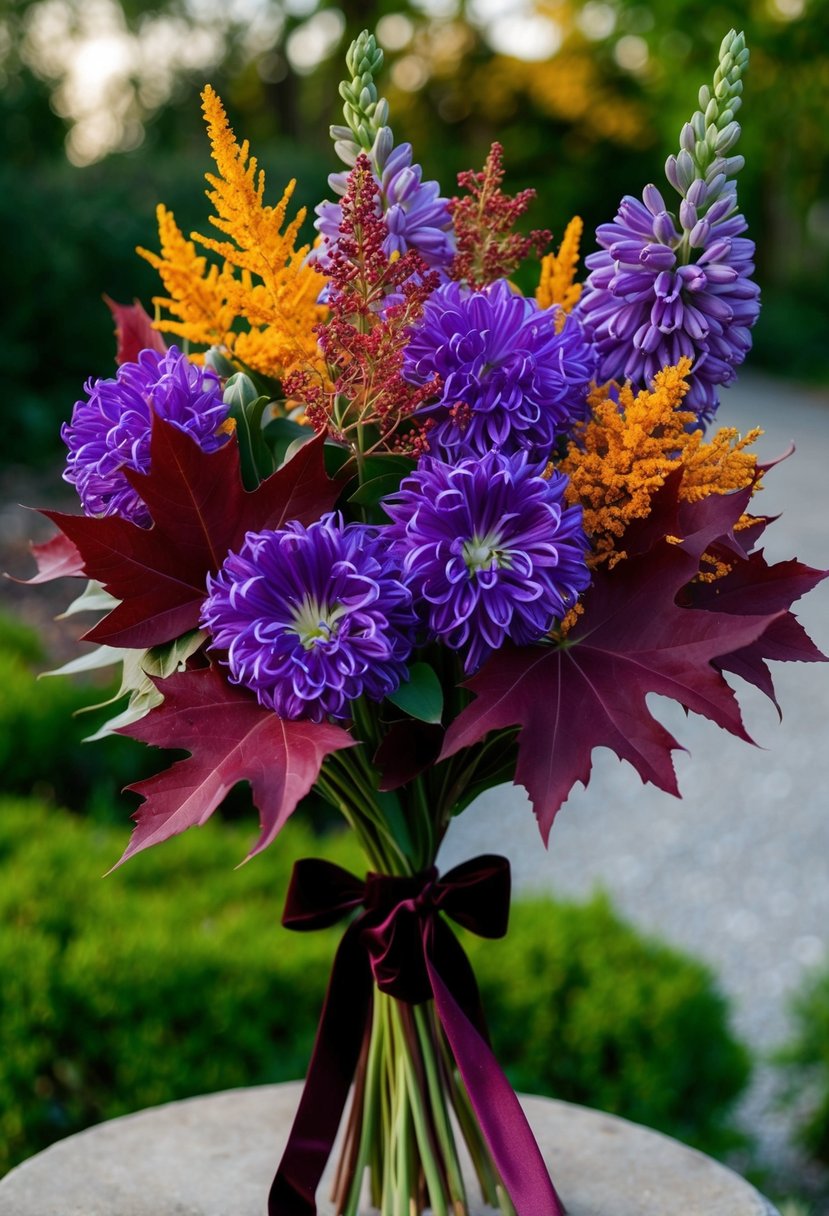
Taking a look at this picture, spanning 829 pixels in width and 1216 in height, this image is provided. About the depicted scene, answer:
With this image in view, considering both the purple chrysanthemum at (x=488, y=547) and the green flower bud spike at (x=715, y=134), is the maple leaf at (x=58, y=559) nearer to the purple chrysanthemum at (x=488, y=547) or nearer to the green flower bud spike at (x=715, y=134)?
the purple chrysanthemum at (x=488, y=547)

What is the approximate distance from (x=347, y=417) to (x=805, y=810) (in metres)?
4.56

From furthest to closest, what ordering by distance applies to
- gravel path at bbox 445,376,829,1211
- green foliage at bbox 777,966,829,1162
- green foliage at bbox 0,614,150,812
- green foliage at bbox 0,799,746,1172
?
gravel path at bbox 445,376,829,1211 < green foliage at bbox 0,614,150,812 < green foliage at bbox 777,966,829,1162 < green foliage at bbox 0,799,746,1172

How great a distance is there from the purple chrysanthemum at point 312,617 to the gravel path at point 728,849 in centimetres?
276

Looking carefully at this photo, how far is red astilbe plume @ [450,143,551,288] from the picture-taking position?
1.12m

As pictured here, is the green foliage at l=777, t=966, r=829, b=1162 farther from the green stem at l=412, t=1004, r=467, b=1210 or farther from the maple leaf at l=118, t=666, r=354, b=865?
the maple leaf at l=118, t=666, r=354, b=865

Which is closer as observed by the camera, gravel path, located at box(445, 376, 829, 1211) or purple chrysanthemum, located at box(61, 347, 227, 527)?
purple chrysanthemum, located at box(61, 347, 227, 527)

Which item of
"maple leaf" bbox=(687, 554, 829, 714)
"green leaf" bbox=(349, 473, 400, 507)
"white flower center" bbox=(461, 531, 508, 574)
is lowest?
"white flower center" bbox=(461, 531, 508, 574)

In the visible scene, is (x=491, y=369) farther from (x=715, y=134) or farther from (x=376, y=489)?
(x=715, y=134)

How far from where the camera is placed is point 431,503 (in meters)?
0.97

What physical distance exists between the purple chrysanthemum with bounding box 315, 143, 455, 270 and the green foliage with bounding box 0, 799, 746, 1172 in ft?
5.91

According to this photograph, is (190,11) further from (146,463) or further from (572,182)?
(146,463)

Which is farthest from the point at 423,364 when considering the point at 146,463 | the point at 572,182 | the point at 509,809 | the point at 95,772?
the point at 572,182

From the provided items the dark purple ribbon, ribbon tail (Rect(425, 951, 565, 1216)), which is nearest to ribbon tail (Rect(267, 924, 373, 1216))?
the dark purple ribbon

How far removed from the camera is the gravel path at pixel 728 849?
162 inches
